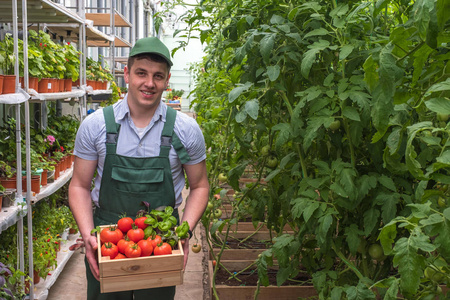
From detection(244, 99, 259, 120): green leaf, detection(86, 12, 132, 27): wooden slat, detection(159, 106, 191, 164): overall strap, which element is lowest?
detection(159, 106, 191, 164): overall strap

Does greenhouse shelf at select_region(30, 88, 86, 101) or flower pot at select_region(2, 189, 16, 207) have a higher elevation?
greenhouse shelf at select_region(30, 88, 86, 101)

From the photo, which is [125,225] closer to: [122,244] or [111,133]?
[122,244]

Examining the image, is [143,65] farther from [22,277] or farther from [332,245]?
[22,277]

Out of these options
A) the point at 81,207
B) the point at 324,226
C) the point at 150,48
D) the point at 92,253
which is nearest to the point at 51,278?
the point at 81,207

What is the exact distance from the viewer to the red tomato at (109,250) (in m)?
1.75

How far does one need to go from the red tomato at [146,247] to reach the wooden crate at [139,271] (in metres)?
0.04

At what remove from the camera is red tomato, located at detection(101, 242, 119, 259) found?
1.75 meters

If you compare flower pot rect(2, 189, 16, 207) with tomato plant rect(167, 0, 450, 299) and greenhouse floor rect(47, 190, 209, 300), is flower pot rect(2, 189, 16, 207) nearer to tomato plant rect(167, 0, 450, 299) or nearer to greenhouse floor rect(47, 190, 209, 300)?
greenhouse floor rect(47, 190, 209, 300)

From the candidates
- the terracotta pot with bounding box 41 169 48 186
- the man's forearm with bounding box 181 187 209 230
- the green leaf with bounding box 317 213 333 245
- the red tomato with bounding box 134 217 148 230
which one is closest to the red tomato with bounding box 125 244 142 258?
the red tomato with bounding box 134 217 148 230

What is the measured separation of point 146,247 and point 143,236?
72 millimetres

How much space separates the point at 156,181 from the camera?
204cm

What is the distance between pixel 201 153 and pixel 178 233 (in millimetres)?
409

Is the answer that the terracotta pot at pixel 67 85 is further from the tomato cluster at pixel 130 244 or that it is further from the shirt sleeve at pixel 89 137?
the tomato cluster at pixel 130 244

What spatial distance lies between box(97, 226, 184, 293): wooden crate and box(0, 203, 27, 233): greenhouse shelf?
47.5 inches
